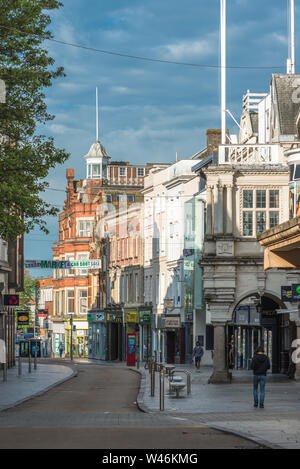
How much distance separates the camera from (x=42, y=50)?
27391 mm

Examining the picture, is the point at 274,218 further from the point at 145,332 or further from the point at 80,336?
the point at 80,336

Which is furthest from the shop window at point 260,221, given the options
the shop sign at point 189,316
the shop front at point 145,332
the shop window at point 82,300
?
the shop window at point 82,300

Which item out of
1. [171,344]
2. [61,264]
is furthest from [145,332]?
[61,264]

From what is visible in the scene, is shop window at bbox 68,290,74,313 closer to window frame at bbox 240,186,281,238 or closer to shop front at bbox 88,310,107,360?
shop front at bbox 88,310,107,360

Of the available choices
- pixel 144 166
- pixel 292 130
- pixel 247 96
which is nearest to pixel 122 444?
pixel 292 130

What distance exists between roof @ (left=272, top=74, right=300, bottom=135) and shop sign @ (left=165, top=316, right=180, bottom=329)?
25835 mm

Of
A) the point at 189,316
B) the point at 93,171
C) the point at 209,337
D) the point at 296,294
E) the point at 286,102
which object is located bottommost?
the point at 209,337

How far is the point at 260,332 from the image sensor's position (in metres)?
55.0

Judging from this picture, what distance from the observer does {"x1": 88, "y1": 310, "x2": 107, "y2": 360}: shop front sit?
314ft

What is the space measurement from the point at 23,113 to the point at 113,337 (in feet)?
222

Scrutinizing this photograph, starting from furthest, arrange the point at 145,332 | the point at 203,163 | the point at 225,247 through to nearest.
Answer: the point at 145,332 → the point at 203,163 → the point at 225,247

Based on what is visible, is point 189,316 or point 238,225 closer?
point 238,225

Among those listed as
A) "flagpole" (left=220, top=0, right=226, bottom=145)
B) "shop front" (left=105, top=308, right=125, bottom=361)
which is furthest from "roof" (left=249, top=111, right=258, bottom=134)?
"shop front" (left=105, top=308, right=125, bottom=361)
